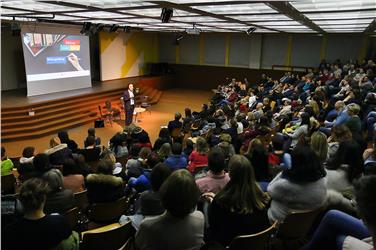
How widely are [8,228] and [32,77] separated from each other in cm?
1016

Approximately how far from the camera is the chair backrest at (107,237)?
7.28 ft

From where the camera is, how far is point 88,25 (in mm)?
9492

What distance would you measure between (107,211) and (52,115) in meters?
7.59

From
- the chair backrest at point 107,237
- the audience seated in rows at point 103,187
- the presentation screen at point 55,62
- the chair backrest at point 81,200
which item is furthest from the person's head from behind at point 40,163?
the presentation screen at point 55,62

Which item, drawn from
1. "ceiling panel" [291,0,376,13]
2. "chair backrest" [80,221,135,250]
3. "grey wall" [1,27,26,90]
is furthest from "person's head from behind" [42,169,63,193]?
"grey wall" [1,27,26,90]

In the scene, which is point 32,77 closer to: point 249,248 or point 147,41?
point 147,41

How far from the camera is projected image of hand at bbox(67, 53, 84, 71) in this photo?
40.9ft

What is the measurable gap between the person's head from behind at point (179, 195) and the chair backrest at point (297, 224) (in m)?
0.84

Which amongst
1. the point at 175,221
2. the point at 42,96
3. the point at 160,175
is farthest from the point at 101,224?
the point at 42,96

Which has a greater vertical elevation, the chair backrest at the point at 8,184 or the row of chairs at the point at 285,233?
the row of chairs at the point at 285,233

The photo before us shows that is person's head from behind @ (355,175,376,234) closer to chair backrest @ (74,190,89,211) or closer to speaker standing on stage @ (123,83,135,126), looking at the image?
chair backrest @ (74,190,89,211)

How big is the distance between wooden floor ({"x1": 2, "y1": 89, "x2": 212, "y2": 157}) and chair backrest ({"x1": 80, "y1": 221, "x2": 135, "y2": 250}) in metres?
6.02

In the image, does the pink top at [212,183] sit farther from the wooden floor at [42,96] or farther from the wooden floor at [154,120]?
the wooden floor at [42,96]

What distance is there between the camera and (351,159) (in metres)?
2.54
